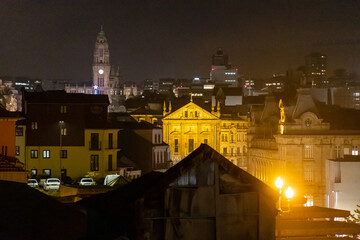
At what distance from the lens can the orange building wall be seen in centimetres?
2691

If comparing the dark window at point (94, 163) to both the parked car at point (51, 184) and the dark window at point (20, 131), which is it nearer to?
the dark window at point (20, 131)

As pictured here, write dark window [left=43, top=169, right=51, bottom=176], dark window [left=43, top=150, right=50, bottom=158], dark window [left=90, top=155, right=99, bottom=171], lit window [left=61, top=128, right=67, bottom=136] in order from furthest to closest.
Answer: lit window [left=61, top=128, right=67, bottom=136] < dark window [left=43, top=150, right=50, bottom=158] < dark window [left=90, top=155, right=99, bottom=171] < dark window [left=43, top=169, right=51, bottom=176]

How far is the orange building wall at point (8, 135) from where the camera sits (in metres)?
26.9

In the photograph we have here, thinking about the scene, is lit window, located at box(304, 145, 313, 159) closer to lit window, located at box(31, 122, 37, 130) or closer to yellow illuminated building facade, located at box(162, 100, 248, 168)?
lit window, located at box(31, 122, 37, 130)

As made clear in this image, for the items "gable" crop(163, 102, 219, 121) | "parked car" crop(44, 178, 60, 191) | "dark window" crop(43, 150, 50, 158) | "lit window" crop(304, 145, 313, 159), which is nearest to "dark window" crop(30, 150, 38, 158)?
"dark window" crop(43, 150, 50, 158)

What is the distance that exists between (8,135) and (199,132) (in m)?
74.0

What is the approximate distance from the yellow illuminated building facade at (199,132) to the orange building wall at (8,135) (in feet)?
232

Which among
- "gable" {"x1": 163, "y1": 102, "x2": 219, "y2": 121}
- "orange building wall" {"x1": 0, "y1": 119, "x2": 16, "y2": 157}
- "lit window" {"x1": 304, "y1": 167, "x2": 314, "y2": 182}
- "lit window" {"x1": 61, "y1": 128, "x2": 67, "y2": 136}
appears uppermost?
"gable" {"x1": 163, "y1": 102, "x2": 219, "y2": 121}

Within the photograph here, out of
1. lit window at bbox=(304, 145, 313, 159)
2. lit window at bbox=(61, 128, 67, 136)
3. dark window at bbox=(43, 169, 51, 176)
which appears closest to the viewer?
dark window at bbox=(43, 169, 51, 176)

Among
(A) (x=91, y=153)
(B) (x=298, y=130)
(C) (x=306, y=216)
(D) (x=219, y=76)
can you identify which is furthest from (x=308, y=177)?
(D) (x=219, y=76)

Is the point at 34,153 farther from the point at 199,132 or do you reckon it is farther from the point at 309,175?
the point at 199,132

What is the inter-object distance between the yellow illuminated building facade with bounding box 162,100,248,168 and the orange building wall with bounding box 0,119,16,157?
232 ft

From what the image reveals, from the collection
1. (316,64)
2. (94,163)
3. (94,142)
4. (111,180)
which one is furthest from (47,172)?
(316,64)

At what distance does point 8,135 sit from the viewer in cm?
2725
